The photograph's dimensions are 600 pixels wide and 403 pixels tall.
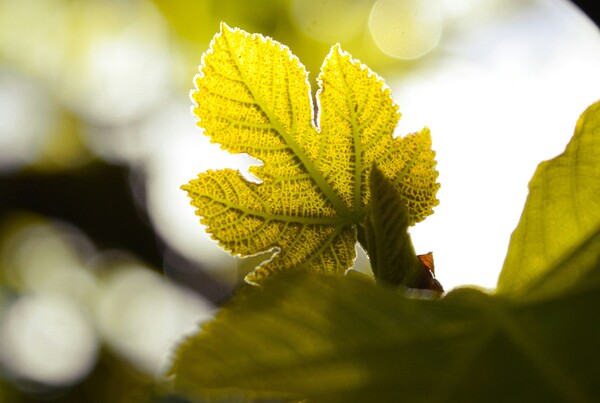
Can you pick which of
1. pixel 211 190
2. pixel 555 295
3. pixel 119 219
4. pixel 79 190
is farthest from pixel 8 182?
pixel 555 295

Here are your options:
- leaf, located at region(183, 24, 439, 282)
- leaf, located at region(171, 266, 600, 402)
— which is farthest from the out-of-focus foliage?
leaf, located at region(183, 24, 439, 282)

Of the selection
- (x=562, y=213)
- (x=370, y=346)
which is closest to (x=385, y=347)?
(x=370, y=346)

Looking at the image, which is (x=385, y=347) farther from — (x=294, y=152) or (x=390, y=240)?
(x=294, y=152)

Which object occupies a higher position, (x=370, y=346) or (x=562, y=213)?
(x=562, y=213)

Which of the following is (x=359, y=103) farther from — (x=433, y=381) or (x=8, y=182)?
(x=8, y=182)

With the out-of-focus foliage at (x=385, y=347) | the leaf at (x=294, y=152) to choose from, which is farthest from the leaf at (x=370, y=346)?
the leaf at (x=294, y=152)

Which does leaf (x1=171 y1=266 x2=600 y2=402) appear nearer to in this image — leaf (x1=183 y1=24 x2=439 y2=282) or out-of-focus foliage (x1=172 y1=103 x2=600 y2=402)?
out-of-focus foliage (x1=172 y1=103 x2=600 y2=402)

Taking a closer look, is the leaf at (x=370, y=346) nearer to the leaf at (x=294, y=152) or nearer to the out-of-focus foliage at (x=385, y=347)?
the out-of-focus foliage at (x=385, y=347)

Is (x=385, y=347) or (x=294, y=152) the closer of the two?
(x=385, y=347)
